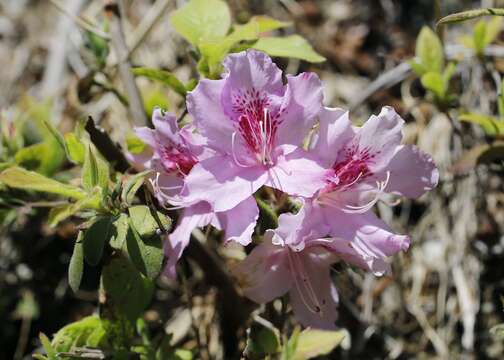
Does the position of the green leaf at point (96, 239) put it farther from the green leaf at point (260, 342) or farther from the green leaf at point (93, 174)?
the green leaf at point (260, 342)

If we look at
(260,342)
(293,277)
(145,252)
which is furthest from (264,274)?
(145,252)

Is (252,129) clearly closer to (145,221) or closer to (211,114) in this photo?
(211,114)

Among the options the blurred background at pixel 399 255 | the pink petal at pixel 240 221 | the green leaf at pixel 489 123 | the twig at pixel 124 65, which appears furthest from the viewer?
the blurred background at pixel 399 255

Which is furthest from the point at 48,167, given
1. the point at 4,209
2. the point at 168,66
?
the point at 168,66

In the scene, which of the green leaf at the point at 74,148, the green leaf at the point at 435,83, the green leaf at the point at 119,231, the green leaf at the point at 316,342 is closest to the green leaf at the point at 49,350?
the green leaf at the point at 119,231

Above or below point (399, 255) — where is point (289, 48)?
above

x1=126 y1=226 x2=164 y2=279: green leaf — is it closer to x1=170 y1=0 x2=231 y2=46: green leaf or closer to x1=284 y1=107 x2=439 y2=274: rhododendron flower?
x1=284 y1=107 x2=439 y2=274: rhododendron flower
